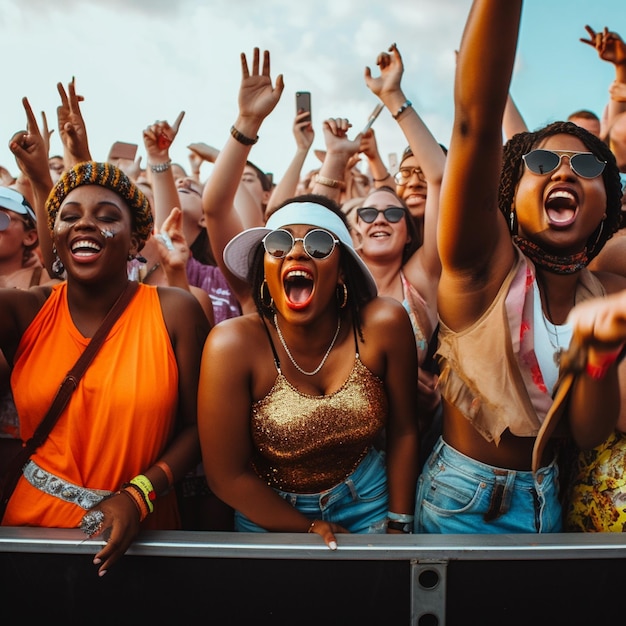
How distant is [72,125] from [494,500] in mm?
2372

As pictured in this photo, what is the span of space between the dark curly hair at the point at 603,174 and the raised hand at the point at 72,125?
191cm

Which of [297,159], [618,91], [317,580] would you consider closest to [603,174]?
[317,580]

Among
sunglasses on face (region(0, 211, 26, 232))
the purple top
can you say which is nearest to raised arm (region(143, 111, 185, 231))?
the purple top

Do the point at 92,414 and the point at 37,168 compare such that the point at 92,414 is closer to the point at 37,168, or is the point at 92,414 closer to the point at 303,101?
the point at 37,168

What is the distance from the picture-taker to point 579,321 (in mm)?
1267

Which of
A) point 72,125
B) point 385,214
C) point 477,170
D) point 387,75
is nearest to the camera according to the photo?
point 477,170

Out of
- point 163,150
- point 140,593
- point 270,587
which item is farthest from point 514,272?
point 163,150

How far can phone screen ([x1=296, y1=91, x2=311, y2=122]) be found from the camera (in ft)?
13.6

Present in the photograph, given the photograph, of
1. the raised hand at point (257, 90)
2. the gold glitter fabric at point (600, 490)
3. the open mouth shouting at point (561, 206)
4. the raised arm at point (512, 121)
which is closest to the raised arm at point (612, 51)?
the raised arm at point (512, 121)

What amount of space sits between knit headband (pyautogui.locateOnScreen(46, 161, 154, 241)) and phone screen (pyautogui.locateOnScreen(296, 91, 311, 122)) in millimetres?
2306

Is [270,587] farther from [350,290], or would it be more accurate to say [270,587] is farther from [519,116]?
[519,116]

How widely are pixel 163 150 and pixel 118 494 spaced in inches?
96.8

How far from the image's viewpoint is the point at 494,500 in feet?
5.74

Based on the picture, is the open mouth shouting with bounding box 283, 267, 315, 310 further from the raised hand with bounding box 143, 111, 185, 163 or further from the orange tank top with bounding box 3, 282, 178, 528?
the raised hand with bounding box 143, 111, 185, 163
